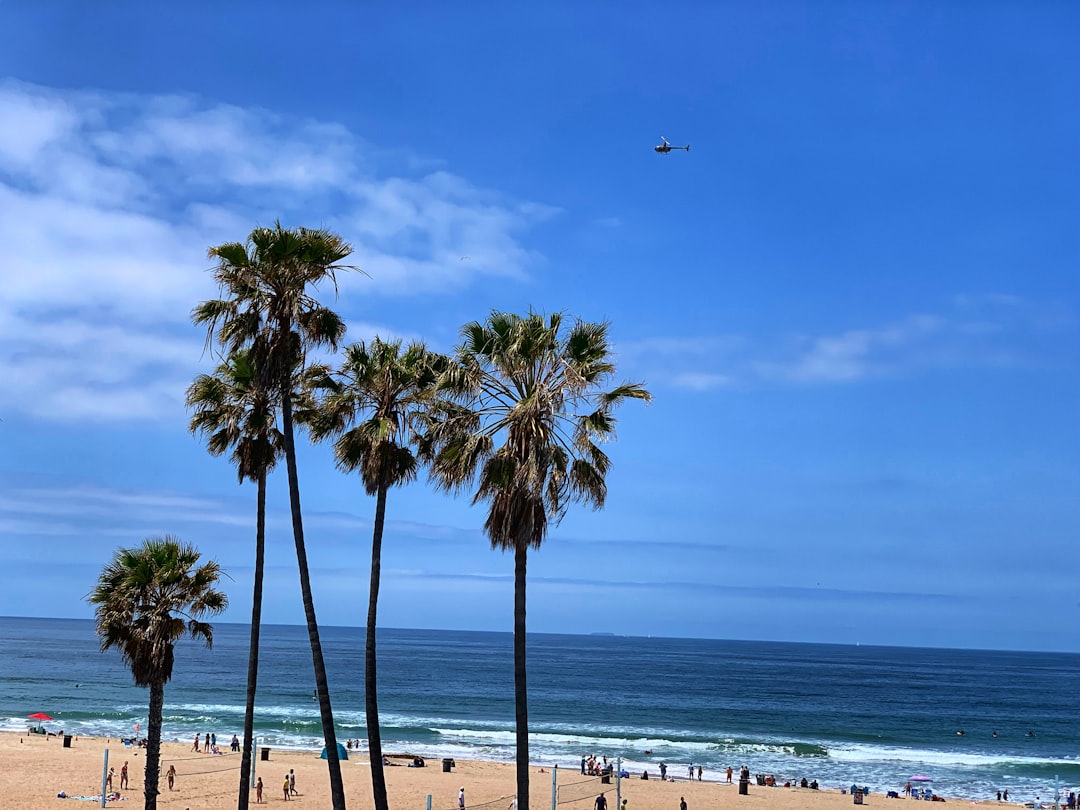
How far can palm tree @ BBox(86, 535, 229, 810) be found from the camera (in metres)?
21.6

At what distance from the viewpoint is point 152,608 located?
2209 centimetres

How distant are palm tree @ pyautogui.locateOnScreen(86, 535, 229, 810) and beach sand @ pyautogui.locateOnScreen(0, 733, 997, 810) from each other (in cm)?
1753

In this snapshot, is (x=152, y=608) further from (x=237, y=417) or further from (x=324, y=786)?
(x=324, y=786)

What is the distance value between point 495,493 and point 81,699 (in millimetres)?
87182

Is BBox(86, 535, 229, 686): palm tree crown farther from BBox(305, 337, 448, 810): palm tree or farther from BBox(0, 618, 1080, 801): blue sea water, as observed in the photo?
BBox(0, 618, 1080, 801): blue sea water

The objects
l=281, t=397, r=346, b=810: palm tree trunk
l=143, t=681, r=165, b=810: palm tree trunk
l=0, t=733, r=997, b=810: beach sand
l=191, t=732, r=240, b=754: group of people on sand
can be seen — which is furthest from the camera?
l=191, t=732, r=240, b=754: group of people on sand

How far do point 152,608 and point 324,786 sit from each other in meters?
25.2

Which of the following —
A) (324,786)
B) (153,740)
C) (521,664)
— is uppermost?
(521,664)

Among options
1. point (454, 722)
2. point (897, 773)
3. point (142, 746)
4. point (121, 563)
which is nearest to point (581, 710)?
point (454, 722)

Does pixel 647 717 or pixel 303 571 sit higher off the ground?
pixel 303 571

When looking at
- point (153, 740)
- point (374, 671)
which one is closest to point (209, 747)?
point (153, 740)

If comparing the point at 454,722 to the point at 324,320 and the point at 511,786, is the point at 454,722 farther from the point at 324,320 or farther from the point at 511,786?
the point at 324,320

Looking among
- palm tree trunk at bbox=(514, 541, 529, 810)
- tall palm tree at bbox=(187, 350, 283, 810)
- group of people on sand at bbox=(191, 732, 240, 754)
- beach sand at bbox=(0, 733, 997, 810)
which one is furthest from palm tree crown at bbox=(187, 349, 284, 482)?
group of people on sand at bbox=(191, 732, 240, 754)

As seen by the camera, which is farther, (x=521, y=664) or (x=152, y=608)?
(x=152, y=608)
